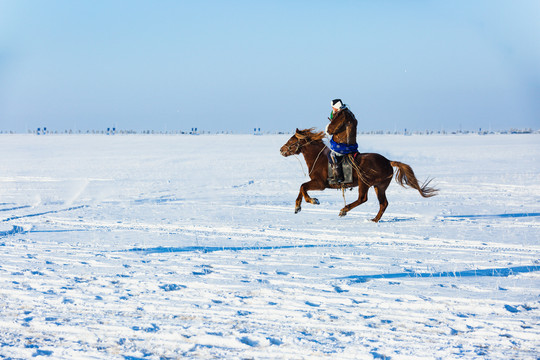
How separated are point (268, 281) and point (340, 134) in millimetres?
4497

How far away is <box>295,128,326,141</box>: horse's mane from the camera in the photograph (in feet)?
31.2

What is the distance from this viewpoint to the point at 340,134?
30.5ft

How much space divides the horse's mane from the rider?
22cm

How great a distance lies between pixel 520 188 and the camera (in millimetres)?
15859

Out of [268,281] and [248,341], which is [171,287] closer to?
[268,281]

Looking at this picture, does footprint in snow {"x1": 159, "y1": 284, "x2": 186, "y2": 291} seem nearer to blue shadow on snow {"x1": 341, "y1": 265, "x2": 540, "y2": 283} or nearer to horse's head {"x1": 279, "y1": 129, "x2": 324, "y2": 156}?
blue shadow on snow {"x1": 341, "y1": 265, "x2": 540, "y2": 283}

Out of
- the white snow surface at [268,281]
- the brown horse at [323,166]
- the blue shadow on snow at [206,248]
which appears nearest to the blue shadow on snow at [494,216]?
the white snow surface at [268,281]

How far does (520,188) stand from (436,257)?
35.5 ft

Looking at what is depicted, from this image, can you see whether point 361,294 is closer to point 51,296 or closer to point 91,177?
point 51,296

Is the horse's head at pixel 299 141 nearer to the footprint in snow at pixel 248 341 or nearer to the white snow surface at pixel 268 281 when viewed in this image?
the white snow surface at pixel 268 281

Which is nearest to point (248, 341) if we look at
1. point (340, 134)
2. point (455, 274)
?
point (455, 274)

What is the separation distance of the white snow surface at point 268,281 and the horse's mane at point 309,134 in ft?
5.11

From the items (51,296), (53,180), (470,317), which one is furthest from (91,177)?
(470,317)

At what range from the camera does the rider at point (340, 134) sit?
29.7 feet
